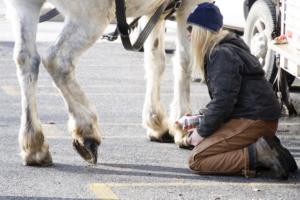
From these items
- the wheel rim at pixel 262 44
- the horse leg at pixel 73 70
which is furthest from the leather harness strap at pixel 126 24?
the wheel rim at pixel 262 44

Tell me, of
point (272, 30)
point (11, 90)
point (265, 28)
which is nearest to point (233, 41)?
point (272, 30)

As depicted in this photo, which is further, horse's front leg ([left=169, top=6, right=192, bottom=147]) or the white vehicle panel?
the white vehicle panel

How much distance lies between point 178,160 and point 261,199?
139cm

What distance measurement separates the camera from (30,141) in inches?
287

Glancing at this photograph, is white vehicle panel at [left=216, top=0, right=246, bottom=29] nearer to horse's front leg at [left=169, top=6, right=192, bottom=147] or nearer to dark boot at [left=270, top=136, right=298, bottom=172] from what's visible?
horse's front leg at [left=169, top=6, right=192, bottom=147]

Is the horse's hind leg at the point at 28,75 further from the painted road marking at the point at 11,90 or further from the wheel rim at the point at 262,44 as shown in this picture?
the wheel rim at the point at 262,44

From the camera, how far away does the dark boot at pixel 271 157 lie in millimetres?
6953

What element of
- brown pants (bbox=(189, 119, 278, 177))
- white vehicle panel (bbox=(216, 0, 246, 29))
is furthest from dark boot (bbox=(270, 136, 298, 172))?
white vehicle panel (bbox=(216, 0, 246, 29))

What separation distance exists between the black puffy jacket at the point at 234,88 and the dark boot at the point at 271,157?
8.2 inches

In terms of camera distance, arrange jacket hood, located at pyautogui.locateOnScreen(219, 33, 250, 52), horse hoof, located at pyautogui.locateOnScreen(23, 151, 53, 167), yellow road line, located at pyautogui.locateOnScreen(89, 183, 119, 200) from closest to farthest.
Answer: yellow road line, located at pyautogui.locateOnScreen(89, 183, 119, 200), jacket hood, located at pyautogui.locateOnScreen(219, 33, 250, 52), horse hoof, located at pyautogui.locateOnScreen(23, 151, 53, 167)

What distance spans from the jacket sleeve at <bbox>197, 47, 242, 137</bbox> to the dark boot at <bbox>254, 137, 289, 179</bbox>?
35cm

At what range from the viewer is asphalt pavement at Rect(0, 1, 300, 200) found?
660 cm

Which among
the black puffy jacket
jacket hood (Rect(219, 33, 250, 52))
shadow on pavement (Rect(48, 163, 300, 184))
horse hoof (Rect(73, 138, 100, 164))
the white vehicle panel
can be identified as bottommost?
the white vehicle panel

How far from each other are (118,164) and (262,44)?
13.0 ft
